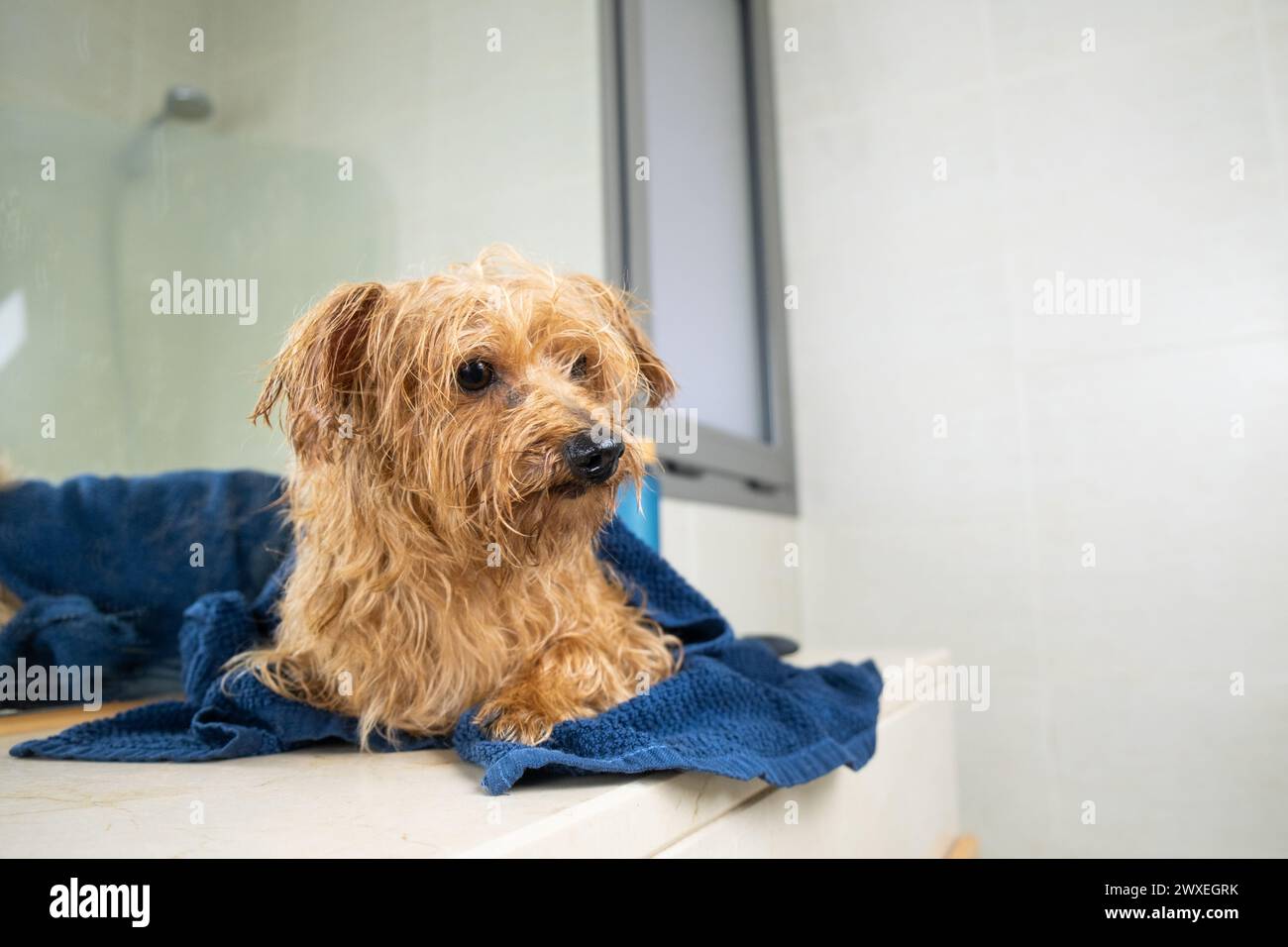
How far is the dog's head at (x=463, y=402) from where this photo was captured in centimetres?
92

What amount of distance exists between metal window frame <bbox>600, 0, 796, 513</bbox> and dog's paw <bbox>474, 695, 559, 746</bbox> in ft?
3.15

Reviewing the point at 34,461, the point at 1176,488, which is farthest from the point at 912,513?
the point at 34,461

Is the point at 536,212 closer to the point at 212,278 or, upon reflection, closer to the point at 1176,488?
the point at 212,278

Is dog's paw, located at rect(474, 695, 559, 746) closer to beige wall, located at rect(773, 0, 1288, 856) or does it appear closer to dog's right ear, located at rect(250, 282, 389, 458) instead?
dog's right ear, located at rect(250, 282, 389, 458)

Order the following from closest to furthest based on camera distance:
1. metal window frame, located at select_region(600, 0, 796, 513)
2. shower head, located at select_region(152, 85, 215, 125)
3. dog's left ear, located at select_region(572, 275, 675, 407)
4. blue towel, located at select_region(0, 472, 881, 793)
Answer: blue towel, located at select_region(0, 472, 881, 793) < dog's left ear, located at select_region(572, 275, 675, 407) < shower head, located at select_region(152, 85, 215, 125) < metal window frame, located at select_region(600, 0, 796, 513)

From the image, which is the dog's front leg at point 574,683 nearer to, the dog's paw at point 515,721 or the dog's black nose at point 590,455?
the dog's paw at point 515,721

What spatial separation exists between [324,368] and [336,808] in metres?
0.41

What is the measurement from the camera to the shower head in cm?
140

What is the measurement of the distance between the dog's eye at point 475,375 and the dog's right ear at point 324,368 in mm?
107

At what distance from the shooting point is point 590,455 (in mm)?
906

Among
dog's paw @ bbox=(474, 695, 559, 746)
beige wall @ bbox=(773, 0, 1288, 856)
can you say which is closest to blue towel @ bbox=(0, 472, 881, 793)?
dog's paw @ bbox=(474, 695, 559, 746)
